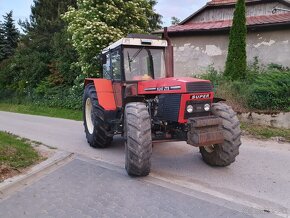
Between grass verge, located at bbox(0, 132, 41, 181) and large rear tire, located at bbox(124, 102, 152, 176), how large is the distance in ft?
6.80

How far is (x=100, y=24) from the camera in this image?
52.1 feet

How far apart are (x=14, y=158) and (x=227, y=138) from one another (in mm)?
4041

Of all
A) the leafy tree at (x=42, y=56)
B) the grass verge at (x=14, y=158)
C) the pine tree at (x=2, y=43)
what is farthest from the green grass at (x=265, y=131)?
the pine tree at (x=2, y=43)

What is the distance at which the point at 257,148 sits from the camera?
8.27m

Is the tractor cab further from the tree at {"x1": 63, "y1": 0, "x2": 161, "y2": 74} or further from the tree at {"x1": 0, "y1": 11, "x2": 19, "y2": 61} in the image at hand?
the tree at {"x1": 0, "y1": 11, "x2": 19, "y2": 61}

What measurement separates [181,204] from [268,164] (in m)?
2.82

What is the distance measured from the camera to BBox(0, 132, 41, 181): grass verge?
6052 millimetres

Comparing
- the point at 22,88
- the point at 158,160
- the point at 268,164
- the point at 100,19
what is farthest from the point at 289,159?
the point at 22,88

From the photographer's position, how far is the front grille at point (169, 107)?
6.04 meters

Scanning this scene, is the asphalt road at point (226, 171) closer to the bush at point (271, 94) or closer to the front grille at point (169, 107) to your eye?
the front grille at point (169, 107)

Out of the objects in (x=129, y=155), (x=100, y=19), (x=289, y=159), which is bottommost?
(x=289, y=159)

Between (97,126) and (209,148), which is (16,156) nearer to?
(97,126)

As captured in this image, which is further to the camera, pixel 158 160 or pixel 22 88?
pixel 22 88

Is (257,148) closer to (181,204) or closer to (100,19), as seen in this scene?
(181,204)
